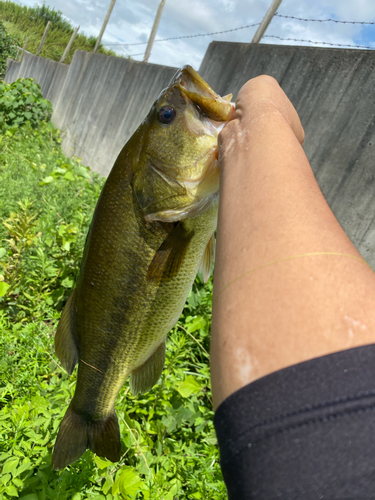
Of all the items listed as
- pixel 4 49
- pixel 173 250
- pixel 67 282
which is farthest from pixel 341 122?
pixel 4 49

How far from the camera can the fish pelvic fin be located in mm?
1779

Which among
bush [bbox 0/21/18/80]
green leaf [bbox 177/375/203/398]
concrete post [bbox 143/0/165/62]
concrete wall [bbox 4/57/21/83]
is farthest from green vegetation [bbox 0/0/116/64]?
green leaf [bbox 177/375/203/398]

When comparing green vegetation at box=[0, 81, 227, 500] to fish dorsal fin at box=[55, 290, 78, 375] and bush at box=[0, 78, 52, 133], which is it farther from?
bush at box=[0, 78, 52, 133]

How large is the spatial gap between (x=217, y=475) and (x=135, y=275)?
147 cm

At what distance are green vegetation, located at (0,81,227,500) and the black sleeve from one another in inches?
60.4

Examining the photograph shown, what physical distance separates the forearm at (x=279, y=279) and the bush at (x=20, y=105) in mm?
10701

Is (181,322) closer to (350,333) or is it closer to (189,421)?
(189,421)

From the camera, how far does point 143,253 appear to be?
1.52 m

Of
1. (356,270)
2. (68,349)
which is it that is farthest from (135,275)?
(356,270)

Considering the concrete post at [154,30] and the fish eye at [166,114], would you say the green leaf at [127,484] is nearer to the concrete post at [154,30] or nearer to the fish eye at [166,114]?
the fish eye at [166,114]

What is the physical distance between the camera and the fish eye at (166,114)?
145 cm

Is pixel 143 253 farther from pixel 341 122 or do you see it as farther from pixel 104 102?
pixel 104 102

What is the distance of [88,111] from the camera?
32.1ft

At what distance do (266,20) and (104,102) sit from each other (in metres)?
5.58
